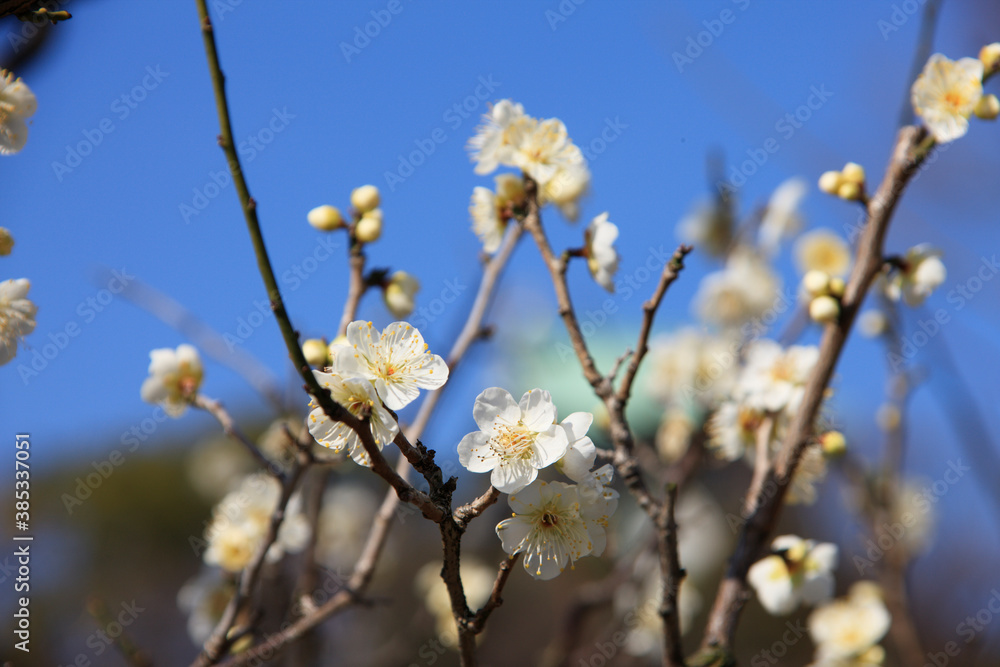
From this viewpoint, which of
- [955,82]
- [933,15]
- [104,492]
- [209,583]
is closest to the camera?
[933,15]

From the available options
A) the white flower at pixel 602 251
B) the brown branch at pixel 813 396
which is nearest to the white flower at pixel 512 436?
the white flower at pixel 602 251

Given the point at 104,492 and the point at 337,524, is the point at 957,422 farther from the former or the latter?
the point at 104,492

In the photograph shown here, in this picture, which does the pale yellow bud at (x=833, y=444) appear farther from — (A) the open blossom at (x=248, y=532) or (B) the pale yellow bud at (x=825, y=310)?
(A) the open blossom at (x=248, y=532)

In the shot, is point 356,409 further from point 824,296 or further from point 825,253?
point 825,253

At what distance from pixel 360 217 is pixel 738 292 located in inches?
78.4

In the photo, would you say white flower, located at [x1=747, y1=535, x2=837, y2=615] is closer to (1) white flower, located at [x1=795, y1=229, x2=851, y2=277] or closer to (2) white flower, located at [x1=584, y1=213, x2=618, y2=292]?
(2) white flower, located at [x1=584, y1=213, x2=618, y2=292]

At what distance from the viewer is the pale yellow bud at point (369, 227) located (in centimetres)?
178

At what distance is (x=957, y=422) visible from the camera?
2184 mm

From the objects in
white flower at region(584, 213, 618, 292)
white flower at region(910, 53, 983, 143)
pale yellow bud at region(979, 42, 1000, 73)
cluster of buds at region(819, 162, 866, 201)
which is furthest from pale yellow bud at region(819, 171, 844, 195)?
white flower at region(584, 213, 618, 292)

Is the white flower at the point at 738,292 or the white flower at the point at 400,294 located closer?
the white flower at the point at 400,294

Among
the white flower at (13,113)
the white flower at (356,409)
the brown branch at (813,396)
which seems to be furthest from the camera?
the brown branch at (813,396)

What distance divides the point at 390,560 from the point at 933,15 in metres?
3.29

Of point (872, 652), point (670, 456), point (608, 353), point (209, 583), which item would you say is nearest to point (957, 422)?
point (872, 652)

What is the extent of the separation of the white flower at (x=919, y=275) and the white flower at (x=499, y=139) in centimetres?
107
